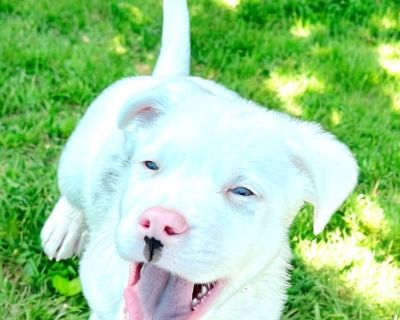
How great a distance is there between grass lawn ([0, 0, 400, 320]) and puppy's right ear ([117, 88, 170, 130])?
121cm

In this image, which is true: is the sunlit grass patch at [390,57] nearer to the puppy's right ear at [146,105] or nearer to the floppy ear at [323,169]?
the floppy ear at [323,169]

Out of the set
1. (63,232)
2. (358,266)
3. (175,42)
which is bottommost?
(358,266)

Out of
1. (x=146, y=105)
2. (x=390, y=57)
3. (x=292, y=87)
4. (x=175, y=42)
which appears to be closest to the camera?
(x=146, y=105)

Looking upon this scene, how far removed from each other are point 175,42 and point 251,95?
143 cm

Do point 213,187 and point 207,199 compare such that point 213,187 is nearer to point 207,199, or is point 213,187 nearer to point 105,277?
point 207,199

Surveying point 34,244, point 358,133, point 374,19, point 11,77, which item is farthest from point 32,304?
point 374,19

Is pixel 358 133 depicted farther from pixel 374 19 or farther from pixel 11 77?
pixel 11 77

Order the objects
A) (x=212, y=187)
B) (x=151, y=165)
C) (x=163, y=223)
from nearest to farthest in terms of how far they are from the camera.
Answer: (x=163, y=223) < (x=212, y=187) < (x=151, y=165)

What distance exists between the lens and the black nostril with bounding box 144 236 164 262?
227 centimetres

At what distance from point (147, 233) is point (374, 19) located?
430 cm

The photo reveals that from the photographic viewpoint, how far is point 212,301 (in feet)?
8.29

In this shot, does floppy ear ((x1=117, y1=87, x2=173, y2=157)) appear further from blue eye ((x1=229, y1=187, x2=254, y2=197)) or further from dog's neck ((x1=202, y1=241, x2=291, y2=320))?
dog's neck ((x1=202, y1=241, x2=291, y2=320))

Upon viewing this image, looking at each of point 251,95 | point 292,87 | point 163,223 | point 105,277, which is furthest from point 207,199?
point 292,87

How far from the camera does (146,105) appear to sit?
2668 millimetres
